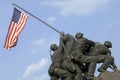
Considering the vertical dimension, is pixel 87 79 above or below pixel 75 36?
below

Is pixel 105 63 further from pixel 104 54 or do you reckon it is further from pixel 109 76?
pixel 109 76

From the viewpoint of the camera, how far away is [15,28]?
88.3 feet

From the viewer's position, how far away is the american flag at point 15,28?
1045 inches

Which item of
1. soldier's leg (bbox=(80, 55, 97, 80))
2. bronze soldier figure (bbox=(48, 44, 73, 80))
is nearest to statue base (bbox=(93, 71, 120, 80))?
soldier's leg (bbox=(80, 55, 97, 80))

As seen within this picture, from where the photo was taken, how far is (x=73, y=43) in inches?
995

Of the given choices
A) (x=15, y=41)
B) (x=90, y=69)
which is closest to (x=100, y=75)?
(x=90, y=69)

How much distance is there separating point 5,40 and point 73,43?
3.37 meters

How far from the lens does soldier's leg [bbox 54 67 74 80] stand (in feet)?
81.9

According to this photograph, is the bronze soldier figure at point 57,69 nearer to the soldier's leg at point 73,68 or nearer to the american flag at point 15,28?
the soldier's leg at point 73,68

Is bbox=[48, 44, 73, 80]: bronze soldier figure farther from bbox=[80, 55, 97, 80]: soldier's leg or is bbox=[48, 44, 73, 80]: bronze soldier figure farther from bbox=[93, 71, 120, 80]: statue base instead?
bbox=[93, 71, 120, 80]: statue base

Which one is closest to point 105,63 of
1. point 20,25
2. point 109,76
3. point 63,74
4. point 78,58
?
point 109,76

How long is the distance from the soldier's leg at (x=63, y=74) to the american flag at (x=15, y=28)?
2.63 meters

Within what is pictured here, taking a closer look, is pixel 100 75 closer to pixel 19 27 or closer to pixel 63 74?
pixel 63 74

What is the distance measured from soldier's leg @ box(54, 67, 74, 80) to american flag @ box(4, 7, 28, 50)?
8.63 ft
